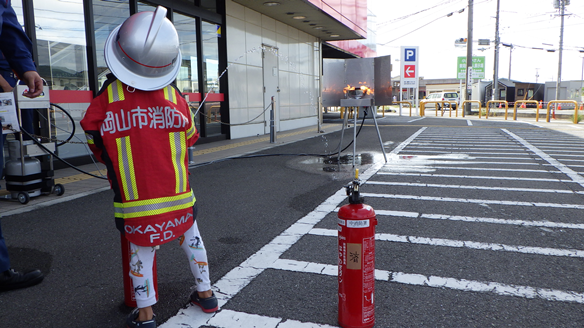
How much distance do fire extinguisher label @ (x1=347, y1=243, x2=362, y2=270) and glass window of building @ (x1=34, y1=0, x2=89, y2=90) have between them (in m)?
6.95

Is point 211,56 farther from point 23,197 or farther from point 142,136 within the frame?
point 142,136

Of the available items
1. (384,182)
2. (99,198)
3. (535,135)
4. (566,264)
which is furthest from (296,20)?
(566,264)

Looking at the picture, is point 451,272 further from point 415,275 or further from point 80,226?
point 80,226

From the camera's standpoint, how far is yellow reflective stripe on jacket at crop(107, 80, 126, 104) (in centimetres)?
215

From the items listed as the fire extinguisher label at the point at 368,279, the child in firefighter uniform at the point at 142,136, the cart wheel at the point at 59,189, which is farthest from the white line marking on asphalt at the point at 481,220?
the cart wheel at the point at 59,189

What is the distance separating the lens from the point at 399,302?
2.60 meters

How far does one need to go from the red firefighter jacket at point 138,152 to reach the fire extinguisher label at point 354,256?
Answer: 35.2 inches

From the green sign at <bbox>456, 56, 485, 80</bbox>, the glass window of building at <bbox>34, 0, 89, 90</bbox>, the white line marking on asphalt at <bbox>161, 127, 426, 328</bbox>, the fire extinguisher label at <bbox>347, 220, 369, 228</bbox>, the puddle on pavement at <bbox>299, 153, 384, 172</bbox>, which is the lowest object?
the white line marking on asphalt at <bbox>161, 127, 426, 328</bbox>

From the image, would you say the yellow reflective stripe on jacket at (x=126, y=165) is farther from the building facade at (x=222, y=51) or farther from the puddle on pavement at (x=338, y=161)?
the building facade at (x=222, y=51)

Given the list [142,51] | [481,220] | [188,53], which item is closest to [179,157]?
[142,51]

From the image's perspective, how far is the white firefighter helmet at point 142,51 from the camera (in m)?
2.11

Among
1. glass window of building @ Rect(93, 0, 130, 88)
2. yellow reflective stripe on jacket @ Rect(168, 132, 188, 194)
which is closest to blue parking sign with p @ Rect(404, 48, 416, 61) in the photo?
glass window of building @ Rect(93, 0, 130, 88)

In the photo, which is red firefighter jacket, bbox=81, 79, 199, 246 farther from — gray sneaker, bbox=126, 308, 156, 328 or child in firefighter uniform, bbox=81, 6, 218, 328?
gray sneaker, bbox=126, 308, 156, 328

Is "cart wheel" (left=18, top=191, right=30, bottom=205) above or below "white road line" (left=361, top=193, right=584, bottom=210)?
above
